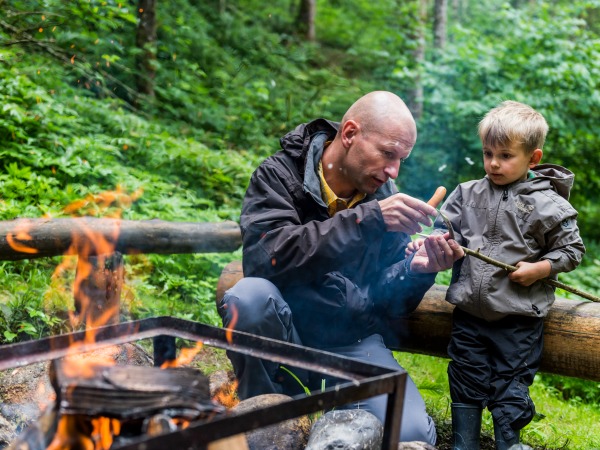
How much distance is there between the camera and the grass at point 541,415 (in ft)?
11.9

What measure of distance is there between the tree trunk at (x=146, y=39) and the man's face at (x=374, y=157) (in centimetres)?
619

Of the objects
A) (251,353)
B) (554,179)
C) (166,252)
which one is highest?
(554,179)

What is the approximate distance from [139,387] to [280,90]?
1034 cm

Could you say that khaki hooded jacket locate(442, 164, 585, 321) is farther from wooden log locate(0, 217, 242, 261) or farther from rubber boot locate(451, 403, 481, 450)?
wooden log locate(0, 217, 242, 261)

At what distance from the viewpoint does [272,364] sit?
132 inches

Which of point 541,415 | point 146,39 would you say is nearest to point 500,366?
point 541,415

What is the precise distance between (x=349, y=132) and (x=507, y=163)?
2.88 ft

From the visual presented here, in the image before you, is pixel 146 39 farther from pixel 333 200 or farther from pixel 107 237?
pixel 333 200

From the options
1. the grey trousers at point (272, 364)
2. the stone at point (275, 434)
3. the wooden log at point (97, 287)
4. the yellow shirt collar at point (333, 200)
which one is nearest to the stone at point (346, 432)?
the stone at point (275, 434)

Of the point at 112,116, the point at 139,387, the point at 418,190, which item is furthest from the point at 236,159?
the point at 139,387

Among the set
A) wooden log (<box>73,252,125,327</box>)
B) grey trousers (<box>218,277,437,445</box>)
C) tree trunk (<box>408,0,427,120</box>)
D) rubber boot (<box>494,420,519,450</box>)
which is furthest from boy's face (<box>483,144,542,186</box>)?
tree trunk (<box>408,0,427,120</box>)

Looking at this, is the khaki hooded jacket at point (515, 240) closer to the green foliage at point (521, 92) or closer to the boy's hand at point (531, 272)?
the boy's hand at point (531, 272)

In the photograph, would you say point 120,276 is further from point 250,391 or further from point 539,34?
point 539,34

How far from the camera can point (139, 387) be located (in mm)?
1935
